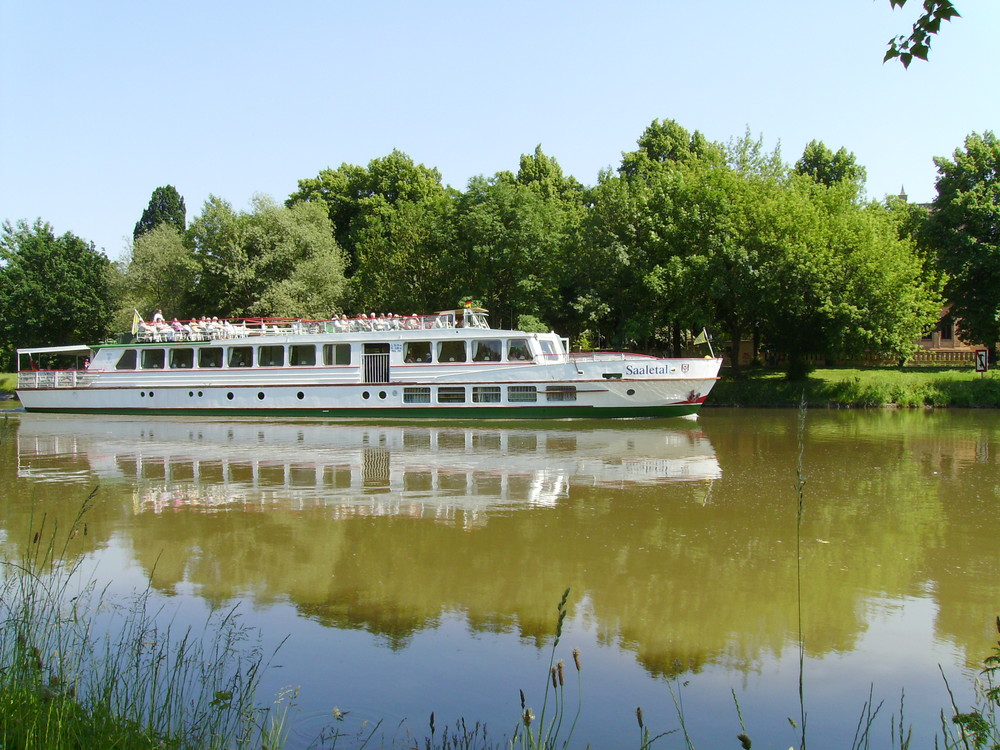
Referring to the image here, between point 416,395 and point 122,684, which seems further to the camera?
point 416,395

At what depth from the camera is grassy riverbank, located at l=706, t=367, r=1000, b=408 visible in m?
33.8

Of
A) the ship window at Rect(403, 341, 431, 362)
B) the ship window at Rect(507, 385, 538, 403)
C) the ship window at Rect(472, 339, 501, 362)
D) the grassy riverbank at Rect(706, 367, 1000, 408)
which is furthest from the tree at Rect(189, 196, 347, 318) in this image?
the grassy riverbank at Rect(706, 367, 1000, 408)

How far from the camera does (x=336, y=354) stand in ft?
96.8

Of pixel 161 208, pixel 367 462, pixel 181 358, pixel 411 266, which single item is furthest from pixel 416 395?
pixel 161 208

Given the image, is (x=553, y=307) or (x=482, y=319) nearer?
(x=482, y=319)

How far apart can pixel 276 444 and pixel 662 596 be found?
604 inches

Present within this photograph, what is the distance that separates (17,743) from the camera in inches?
167

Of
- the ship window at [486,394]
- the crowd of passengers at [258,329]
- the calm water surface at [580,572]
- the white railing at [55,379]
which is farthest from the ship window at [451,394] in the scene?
the white railing at [55,379]

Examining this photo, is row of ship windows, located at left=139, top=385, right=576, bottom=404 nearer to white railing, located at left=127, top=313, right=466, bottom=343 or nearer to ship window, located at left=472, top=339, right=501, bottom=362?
ship window, located at left=472, top=339, right=501, bottom=362

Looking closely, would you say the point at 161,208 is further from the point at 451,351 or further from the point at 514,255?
the point at 451,351

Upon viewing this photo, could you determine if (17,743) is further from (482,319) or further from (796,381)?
(796,381)

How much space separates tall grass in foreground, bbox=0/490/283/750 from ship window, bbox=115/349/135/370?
81.4 ft

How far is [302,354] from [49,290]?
30347mm

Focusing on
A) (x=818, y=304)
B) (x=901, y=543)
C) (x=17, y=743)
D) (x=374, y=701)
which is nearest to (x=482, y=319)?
(x=818, y=304)
